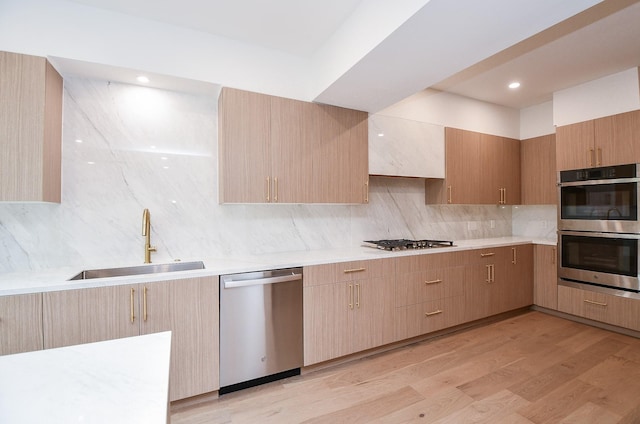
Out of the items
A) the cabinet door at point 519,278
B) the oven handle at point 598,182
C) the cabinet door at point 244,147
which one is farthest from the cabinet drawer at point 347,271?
the oven handle at point 598,182

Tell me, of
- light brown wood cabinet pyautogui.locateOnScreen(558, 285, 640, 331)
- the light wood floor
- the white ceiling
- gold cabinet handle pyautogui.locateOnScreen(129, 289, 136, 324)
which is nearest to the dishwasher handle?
gold cabinet handle pyautogui.locateOnScreen(129, 289, 136, 324)

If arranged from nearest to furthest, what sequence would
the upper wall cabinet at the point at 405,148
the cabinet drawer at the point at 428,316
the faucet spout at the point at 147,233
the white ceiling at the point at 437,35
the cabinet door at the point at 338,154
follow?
1. the white ceiling at the point at 437,35
2. the faucet spout at the point at 147,233
3. the cabinet door at the point at 338,154
4. the cabinet drawer at the point at 428,316
5. the upper wall cabinet at the point at 405,148

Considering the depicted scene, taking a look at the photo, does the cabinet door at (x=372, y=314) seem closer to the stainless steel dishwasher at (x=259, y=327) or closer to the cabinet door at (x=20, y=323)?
the stainless steel dishwasher at (x=259, y=327)

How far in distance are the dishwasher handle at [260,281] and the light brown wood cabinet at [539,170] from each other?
3502 millimetres

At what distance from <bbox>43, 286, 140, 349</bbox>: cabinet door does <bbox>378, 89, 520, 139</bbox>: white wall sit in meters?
2.76

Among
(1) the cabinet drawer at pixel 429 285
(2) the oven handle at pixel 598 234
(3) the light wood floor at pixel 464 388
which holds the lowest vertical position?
(3) the light wood floor at pixel 464 388

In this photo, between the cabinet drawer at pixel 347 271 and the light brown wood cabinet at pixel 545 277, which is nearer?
the cabinet drawer at pixel 347 271

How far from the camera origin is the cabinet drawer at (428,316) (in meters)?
2.73

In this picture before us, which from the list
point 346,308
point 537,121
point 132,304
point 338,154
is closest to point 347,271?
point 346,308

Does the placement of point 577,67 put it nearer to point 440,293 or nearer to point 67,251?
point 440,293

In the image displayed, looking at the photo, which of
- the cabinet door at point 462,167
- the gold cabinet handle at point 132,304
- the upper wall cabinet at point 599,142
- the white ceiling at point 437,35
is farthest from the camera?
the cabinet door at point 462,167

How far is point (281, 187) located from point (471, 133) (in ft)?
8.45

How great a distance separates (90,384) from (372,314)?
7.13 ft

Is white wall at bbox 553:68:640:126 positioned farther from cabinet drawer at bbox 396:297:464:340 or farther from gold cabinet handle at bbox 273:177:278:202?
gold cabinet handle at bbox 273:177:278:202
